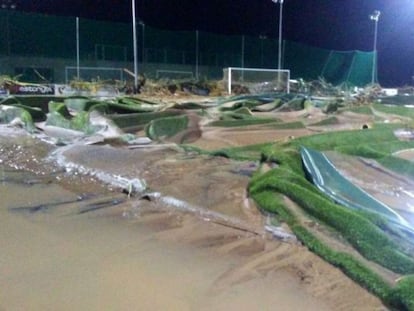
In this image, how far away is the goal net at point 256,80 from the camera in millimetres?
20547

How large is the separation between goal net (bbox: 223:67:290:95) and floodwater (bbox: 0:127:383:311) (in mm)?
16044

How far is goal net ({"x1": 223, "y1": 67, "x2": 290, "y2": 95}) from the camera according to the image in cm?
2055

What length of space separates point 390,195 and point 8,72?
59.8ft

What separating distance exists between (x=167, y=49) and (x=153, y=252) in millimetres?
22200

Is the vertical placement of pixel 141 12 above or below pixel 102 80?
above

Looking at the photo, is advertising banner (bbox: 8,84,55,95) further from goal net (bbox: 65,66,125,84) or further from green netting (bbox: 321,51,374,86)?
green netting (bbox: 321,51,374,86)

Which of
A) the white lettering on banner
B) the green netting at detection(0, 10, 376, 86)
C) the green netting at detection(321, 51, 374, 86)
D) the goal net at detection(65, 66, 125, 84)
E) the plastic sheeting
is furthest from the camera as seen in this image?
the green netting at detection(321, 51, 374, 86)

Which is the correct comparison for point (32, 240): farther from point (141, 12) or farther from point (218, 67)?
point (141, 12)

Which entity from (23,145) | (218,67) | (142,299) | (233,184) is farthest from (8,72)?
(142,299)

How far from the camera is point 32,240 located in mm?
3189

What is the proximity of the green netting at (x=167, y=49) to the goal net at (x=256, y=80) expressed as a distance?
339 centimetres

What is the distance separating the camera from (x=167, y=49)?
24453 mm

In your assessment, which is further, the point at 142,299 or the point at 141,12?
the point at 141,12

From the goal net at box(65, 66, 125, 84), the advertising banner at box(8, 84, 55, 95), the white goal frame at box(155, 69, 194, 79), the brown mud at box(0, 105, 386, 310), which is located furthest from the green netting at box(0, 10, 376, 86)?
the brown mud at box(0, 105, 386, 310)
